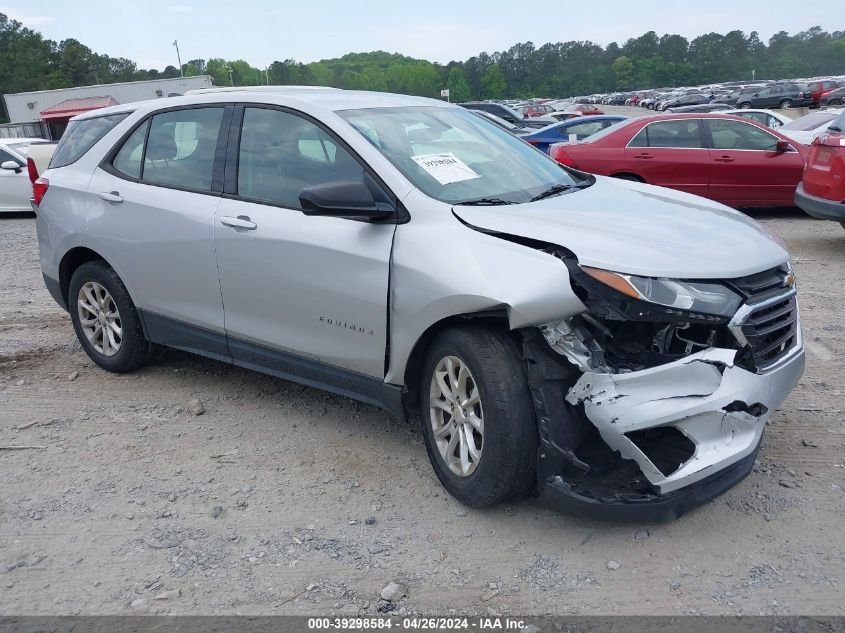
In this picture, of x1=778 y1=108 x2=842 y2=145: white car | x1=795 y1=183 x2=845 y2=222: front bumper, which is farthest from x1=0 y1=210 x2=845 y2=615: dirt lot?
x1=778 y1=108 x2=842 y2=145: white car

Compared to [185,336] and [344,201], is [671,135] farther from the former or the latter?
[344,201]

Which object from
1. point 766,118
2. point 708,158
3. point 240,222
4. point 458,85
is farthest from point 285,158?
point 458,85

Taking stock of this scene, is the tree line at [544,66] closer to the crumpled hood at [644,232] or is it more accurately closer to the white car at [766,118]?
the white car at [766,118]

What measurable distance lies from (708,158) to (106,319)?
797cm

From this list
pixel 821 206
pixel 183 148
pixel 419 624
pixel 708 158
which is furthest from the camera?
pixel 708 158

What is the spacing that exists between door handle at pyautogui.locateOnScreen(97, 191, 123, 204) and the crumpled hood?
2396 mm

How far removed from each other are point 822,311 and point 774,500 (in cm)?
305

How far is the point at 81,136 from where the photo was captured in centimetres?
530

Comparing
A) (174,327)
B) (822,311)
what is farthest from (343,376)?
(822,311)

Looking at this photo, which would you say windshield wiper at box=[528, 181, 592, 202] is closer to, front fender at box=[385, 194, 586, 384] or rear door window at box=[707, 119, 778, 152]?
front fender at box=[385, 194, 586, 384]

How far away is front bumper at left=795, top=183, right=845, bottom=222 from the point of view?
7.71 m

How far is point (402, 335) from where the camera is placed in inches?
139

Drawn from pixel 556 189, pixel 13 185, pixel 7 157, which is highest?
pixel 556 189

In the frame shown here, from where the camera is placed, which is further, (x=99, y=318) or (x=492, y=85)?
(x=492, y=85)
